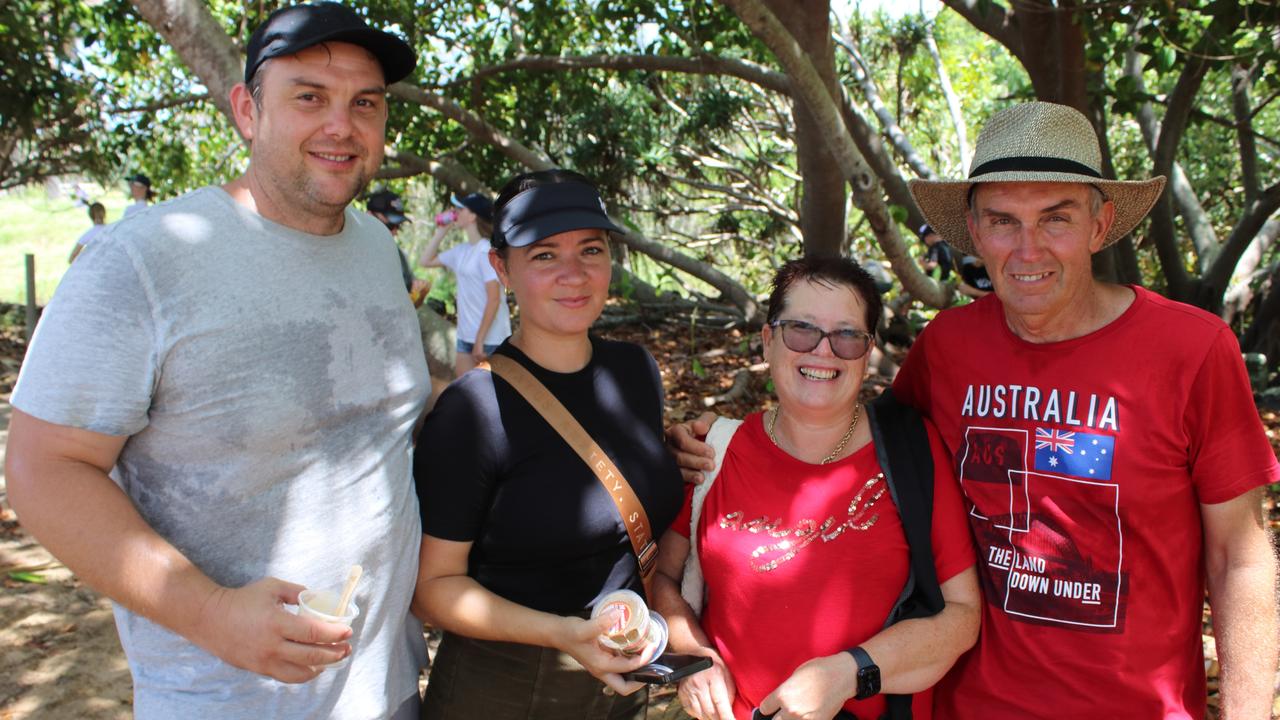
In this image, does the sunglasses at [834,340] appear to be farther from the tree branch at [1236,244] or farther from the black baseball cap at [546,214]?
the tree branch at [1236,244]

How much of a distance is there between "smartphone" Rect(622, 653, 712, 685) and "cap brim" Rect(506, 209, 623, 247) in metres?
1.05

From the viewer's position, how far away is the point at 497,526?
7.29 feet

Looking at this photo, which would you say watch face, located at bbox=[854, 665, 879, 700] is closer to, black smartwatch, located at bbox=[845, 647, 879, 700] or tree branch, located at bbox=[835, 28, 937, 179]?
black smartwatch, located at bbox=[845, 647, 879, 700]

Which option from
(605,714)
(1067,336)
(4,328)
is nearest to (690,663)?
(605,714)

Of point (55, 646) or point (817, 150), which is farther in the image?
point (817, 150)

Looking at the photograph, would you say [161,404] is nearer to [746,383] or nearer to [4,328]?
[746,383]

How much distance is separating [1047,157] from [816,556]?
1137 millimetres

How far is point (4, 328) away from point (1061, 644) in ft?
47.4

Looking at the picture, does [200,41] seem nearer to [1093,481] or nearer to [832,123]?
[832,123]

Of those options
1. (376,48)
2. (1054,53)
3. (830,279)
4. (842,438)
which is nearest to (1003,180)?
(830,279)

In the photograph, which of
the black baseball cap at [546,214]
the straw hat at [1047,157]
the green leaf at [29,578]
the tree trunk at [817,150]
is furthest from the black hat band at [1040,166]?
the green leaf at [29,578]

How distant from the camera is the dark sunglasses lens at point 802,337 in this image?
7.72ft

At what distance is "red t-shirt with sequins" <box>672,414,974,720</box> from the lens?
222 cm

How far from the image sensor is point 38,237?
2991cm
